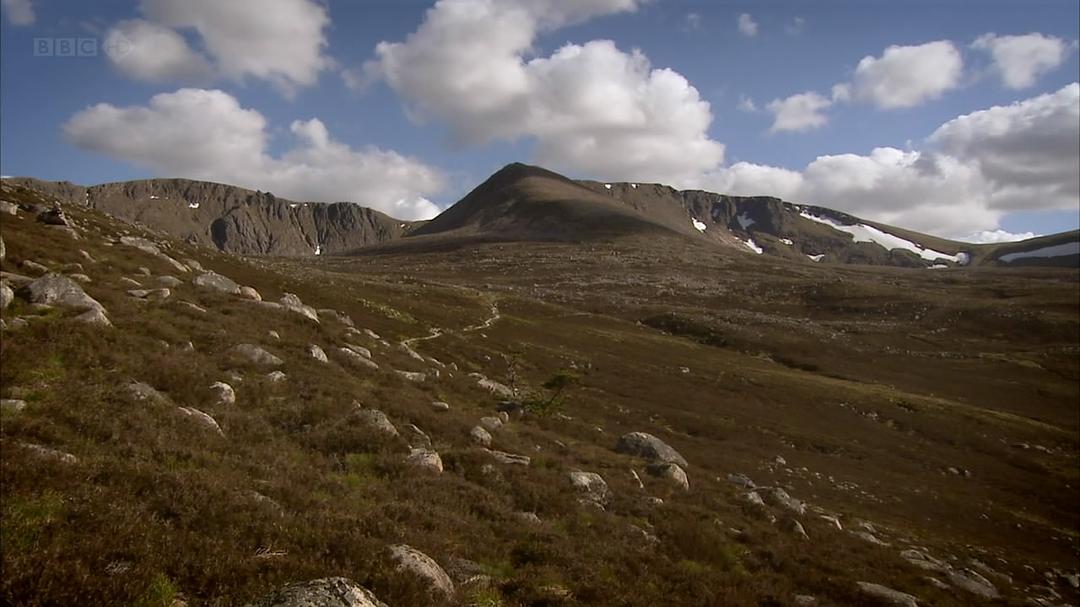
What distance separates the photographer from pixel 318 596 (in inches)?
265

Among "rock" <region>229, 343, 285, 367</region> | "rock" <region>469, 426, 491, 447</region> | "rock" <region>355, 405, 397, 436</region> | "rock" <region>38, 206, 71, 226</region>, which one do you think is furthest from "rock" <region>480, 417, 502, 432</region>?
"rock" <region>38, 206, 71, 226</region>

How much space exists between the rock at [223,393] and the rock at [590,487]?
35.7 feet

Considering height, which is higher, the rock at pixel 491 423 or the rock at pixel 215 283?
the rock at pixel 215 283

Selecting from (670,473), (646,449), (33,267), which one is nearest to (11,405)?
(33,267)

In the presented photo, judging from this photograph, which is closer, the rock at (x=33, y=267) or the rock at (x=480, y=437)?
the rock at (x=480, y=437)

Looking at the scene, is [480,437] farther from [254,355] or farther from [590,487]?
[254,355]

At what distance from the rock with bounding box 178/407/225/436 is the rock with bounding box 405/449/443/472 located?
194 inches

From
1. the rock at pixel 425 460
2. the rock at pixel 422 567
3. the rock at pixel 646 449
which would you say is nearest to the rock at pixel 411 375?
the rock at pixel 646 449

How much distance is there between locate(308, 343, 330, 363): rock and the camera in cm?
2509

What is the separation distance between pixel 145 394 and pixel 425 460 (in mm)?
7472

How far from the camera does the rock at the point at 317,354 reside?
25094 millimetres

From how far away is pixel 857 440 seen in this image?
48.2 metres

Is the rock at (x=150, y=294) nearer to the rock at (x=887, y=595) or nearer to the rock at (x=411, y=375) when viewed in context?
the rock at (x=411, y=375)

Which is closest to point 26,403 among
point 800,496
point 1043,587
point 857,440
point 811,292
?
point 800,496
